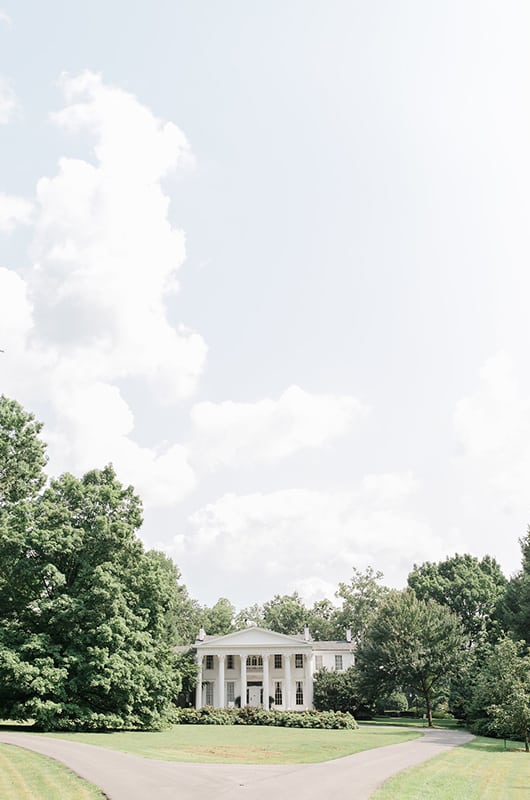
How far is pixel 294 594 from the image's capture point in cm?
10175

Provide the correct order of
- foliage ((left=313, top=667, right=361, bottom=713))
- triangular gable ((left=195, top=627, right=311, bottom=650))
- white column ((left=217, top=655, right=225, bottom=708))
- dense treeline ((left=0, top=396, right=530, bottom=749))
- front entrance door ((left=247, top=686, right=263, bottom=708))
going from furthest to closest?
front entrance door ((left=247, top=686, right=263, bottom=708)) → triangular gable ((left=195, top=627, right=311, bottom=650)) → white column ((left=217, top=655, right=225, bottom=708)) → foliage ((left=313, top=667, right=361, bottom=713)) → dense treeline ((left=0, top=396, right=530, bottom=749))

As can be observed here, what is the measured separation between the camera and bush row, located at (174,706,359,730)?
41594mm

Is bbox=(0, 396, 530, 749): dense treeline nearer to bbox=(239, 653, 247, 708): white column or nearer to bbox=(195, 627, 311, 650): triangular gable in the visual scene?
bbox=(195, 627, 311, 650): triangular gable

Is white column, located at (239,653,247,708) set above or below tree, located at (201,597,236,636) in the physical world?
below

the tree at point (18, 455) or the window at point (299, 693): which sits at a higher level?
the tree at point (18, 455)

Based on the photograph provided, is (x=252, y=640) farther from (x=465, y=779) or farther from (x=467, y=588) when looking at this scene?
(x=465, y=779)

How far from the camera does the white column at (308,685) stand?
57.7 metres

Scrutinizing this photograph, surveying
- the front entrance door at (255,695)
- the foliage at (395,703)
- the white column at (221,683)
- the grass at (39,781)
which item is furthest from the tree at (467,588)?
the grass at (39,781)

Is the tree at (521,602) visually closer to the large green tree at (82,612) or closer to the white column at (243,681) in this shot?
the large green tree at (82,612)

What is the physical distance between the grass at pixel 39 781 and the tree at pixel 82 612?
12807 millimetres

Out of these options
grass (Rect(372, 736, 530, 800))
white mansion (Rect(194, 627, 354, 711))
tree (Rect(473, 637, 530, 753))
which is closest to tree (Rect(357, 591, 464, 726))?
white mansion (Rect(194, 627, 354, 711))

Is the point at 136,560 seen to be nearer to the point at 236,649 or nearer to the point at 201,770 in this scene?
the point at 201,770

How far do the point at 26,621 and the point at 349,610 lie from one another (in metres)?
60.3

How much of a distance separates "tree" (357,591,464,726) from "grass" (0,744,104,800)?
3366cm
